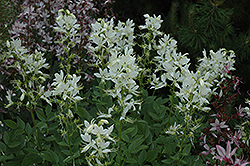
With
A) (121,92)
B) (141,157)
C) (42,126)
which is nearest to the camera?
(121,92)

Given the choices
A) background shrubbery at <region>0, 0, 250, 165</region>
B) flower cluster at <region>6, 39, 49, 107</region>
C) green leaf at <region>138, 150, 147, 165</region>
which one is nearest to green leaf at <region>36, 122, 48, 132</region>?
background shrubbery at <region>0, 0, 250, 165</region>

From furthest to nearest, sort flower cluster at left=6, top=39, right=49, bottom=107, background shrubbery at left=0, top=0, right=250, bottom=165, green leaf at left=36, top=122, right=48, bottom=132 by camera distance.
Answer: green leaf at left=36, top=122, right=48, bottom=132
flower cluster at left=6, top=39, right=49, bottom=107
background shrubbery at left=0, top=0, right=250, bottom=165

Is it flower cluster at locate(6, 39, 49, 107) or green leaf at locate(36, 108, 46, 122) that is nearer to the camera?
flower cluster at locate(6, 39, 49, 107)

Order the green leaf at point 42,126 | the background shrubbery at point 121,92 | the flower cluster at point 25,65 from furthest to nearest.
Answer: the green leaf at point 42,126 < the flower cluster at point 25,65 < the background shrubbery at point 121,92

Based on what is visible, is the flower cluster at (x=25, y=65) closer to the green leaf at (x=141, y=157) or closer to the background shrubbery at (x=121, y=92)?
the background shrubbery at (x=121, y=92)

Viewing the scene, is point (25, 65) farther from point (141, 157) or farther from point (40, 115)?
point (141, 157)

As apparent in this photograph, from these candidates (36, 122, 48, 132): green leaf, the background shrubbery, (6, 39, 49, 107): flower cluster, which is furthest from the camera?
(36, 122, 48, 132): green leaf

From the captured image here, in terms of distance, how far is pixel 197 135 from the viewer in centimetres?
210

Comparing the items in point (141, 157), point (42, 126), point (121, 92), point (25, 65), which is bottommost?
point (141, 157)

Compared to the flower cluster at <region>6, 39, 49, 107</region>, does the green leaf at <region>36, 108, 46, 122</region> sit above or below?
below

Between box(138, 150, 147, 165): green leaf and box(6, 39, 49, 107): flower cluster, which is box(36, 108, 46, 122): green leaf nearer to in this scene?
box(6, 39, 49, 107): flower cluster

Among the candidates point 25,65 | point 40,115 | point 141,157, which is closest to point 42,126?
point 40,115

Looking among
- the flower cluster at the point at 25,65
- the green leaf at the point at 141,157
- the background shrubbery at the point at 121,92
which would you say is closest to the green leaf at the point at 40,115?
the background shrubbery at the point at 121,92

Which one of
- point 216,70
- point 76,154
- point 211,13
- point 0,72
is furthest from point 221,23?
point 0,72
